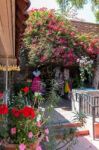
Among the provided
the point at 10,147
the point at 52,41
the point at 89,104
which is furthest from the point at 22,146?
the point at 52,41

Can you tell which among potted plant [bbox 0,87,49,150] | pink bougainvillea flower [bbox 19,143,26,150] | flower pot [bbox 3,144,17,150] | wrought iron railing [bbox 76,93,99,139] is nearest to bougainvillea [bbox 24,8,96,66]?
wrought iron railing [bbox 76,93,99,139]

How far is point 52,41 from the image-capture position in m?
11.3

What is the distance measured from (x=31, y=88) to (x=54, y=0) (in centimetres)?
436

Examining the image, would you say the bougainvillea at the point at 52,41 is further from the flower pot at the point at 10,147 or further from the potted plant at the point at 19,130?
the flower pot at the point at 10,147

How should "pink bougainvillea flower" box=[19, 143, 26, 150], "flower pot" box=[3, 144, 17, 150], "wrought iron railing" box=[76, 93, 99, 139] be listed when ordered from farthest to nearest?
"wrought iron railing" box=[76, 93, 99, 139] → "flower pot" box=[3, 144, 17, 150] → "pink bougainvillea flower" box=[19, 143, 26, 150]

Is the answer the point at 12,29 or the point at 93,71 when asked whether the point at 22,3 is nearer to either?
the point at 12,29

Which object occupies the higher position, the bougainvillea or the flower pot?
the bougainvillea

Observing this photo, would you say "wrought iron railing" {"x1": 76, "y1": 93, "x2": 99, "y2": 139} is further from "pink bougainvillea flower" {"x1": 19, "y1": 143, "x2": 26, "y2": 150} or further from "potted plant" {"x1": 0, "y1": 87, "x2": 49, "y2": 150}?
"pink bougainvillea flower" {"x1": 19, "y1": 143, "x2": 26, "y2": 150}

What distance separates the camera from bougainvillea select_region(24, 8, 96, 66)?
36.5 feet

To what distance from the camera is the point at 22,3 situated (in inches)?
106

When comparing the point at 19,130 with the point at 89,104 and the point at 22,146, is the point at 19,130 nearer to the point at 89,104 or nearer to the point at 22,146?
the point at 22,146

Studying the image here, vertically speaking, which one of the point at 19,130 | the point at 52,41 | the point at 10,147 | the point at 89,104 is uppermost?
the point at 52,41

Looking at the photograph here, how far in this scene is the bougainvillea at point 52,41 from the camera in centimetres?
1113

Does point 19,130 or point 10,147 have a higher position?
point 19,130
